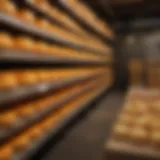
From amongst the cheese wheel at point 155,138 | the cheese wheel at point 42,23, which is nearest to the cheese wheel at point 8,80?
the cheese wheel at point 42,23

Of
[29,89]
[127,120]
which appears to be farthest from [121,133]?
[29,89]

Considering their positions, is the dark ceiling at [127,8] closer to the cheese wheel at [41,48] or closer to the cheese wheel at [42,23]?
the cheese wheel at [42,23]

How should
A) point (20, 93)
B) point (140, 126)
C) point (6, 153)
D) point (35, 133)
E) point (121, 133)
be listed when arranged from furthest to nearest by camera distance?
point (35, 133), point (20, 93), point (6, 153), point (140, 126), point (121, 133)

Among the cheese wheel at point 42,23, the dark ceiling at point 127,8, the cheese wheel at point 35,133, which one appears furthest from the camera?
the dark ceiling at point 127,8

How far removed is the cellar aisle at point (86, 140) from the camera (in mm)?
2773

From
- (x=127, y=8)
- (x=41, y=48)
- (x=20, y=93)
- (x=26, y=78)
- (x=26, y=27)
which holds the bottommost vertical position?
(x=20, y=93)

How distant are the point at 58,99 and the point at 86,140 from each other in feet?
2.12

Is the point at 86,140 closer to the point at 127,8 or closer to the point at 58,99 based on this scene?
the point at 58,99

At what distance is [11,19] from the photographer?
6.70ft

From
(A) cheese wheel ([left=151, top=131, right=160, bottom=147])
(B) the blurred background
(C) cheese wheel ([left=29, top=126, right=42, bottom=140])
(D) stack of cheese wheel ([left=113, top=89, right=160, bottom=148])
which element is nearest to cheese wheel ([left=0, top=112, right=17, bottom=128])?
(B) the blurred background

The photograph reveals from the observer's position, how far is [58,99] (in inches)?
132

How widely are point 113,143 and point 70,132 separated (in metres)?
2.30

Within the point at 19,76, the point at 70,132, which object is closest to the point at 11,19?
the point at 19,76

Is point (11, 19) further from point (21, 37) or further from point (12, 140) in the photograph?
point (12, 140)
